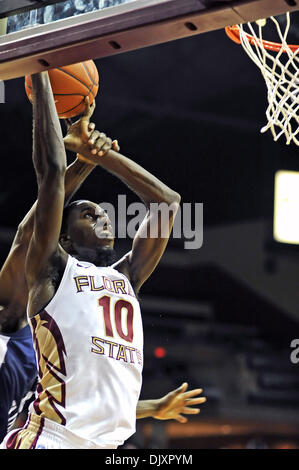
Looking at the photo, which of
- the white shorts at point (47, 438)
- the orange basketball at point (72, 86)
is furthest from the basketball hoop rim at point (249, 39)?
the white shorts at point (47, 438)

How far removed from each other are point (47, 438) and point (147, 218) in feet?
3.49

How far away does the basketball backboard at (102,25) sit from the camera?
2414 millimetres

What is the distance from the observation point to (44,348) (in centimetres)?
317

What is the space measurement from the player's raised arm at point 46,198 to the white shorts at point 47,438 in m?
0.42

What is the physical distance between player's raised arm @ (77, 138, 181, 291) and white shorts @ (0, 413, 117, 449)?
0.72 m

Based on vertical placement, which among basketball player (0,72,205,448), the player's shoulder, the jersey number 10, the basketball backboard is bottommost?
basketball player (0,72,205,448)

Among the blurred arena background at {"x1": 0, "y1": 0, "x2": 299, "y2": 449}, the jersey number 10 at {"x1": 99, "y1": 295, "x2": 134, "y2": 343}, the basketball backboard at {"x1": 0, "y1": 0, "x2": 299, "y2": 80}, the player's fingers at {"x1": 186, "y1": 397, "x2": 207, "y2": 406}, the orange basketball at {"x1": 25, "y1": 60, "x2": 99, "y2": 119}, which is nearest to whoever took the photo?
the basketball backboard at {"x1": 0, "y1": 0, "x2": 299, "y2": 80}

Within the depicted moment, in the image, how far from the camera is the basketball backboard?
241cm

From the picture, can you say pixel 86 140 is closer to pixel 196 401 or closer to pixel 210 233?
pixel 196 401

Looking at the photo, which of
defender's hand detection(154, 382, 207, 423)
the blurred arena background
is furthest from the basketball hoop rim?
the blurred arena background

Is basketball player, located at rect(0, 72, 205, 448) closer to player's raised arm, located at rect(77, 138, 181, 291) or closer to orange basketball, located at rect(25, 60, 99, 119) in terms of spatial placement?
player's raised arm, located at rect(77, 138, 181, 291)

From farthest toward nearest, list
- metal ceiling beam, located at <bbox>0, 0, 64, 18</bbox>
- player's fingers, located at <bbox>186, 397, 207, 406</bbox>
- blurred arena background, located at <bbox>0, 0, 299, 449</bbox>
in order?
1. blurred arena background, located at <bbox>0, 0, 299, 449</bbox>
2. player's fingers, located at <bbox>186, 397, 207, 406</bbox>
3. metal ceiling beam, located at <bbox>0, 0, 64, 18</bbox>
